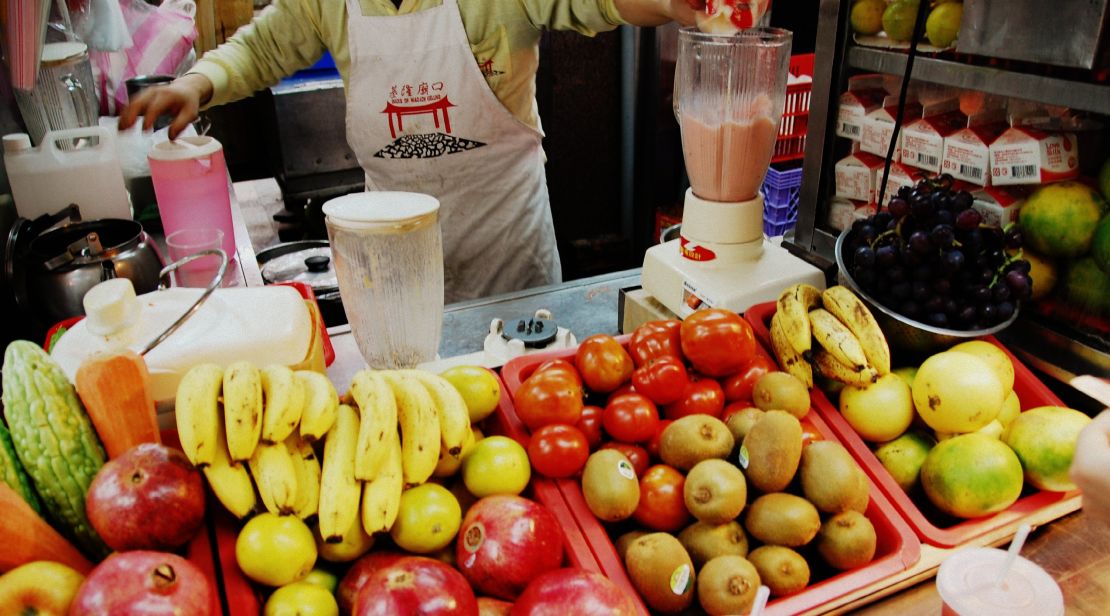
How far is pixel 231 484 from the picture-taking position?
101 centimetres

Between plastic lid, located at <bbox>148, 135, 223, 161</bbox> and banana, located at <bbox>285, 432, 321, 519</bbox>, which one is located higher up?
plastic lid, located at <bbox>148, 135, 223, 161</bbox>

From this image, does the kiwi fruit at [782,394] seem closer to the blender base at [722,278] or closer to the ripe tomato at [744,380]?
the ripe tomato at [744,380]

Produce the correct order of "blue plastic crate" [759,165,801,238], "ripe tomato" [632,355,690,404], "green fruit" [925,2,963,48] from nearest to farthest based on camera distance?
"ripe tomato" [632,355,690,404]
"green fruit" [925,2,963,48]
"blue plastic crate" [759,165,801,238]

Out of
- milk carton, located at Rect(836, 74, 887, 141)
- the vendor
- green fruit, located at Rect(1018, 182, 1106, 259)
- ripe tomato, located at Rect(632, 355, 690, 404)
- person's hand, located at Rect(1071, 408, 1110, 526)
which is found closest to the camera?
person's hand, located at Rect(1071, 408, 1110, 526)

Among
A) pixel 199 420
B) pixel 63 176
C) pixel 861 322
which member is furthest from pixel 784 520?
pixel 63 176

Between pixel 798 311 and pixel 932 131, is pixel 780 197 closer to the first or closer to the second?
pixel 932 131

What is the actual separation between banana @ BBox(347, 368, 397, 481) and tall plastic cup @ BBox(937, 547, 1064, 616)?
755 mm

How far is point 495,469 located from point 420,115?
1.71 meters

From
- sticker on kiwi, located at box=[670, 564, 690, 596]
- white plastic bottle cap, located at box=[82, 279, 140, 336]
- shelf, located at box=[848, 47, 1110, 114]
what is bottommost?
sticker on kiwi, located at box=[670, 564, 690, 596]

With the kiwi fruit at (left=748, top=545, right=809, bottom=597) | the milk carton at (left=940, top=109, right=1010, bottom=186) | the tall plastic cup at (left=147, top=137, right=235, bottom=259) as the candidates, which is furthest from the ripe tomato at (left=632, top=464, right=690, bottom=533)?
the tall plastic cup at (left=147, top=137, right=235, bottom=259)

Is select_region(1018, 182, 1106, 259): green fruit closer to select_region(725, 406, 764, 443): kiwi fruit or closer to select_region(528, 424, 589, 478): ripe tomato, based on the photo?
select_region(725, 406, 764, 443): kiwi fruit

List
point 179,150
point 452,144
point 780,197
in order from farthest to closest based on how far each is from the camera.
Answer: point 780,197
point 452,144
point 179,150

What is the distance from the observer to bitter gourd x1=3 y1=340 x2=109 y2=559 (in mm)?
999

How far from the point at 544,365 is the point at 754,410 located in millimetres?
383
